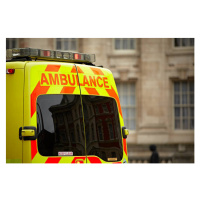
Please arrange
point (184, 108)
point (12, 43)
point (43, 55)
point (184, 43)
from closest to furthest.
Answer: point (43, 55)
point (184, 108)
point (12, 43)
point (184, 43)

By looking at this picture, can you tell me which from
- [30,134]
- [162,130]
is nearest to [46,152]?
[30,134]

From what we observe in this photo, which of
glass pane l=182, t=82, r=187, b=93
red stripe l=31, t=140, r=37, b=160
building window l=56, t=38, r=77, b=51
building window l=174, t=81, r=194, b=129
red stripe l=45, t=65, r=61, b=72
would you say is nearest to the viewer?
red stripe l=31, t=140, r=37, b=160

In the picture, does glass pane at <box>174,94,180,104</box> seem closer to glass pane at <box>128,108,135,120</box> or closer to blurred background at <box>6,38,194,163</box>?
blurred background at <box>6,38,194,163</box>

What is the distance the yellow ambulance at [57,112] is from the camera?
5.65 m

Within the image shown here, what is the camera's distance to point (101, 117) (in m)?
6.17

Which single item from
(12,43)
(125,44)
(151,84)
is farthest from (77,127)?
(125,44)

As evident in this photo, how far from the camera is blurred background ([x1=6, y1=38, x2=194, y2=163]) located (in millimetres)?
19344

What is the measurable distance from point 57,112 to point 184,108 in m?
14.3

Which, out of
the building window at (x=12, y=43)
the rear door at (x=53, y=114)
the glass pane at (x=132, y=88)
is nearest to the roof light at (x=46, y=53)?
the rear door at (x=53, y=114)

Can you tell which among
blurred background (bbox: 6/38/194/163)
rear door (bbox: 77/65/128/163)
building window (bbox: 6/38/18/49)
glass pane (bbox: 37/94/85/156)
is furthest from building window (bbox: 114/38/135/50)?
glass pane (bbox: 37/94/85/156)

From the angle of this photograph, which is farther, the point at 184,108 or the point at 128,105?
the point at 128,105

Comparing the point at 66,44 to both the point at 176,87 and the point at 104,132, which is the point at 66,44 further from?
the point at 104,132

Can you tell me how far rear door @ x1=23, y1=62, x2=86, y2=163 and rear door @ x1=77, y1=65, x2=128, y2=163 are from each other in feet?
0.37

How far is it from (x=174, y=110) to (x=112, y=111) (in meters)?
13.5
